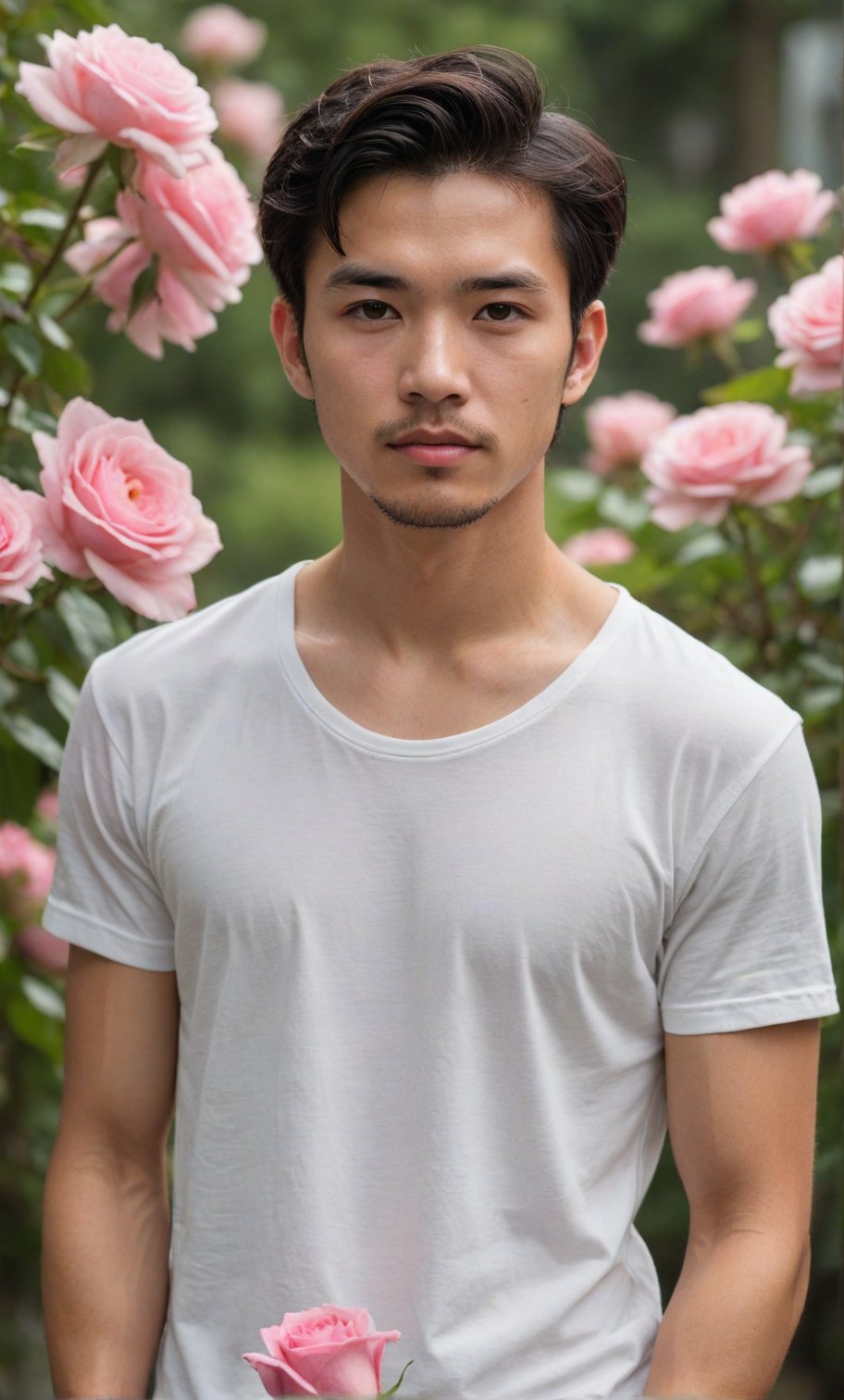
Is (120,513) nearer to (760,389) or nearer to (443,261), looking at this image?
(443,261)

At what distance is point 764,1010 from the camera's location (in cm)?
128

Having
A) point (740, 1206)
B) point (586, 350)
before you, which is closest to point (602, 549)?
point (586, 350)

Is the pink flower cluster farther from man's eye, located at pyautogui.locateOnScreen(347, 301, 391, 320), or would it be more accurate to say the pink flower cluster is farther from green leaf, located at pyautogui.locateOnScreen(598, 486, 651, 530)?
green leaf, located at pyautogui.locateOnScreen(598, 486, 651, 530)

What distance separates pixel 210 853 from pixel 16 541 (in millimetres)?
283

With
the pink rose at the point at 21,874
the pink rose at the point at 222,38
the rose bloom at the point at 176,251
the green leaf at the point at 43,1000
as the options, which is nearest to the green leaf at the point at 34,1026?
the green leaf at the point at 43,1000

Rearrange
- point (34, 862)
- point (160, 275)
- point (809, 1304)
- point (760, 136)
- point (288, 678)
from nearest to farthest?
point (288, 678), point (160, 275), point (34, 862), point (809, 1304), point (760, 136)

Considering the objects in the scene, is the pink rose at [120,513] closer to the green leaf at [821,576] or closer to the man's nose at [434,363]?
the man's nose at [434,363]

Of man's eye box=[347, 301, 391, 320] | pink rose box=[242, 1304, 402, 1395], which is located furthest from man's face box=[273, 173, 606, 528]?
pink rose box=[242, 1304, 402, 1395]

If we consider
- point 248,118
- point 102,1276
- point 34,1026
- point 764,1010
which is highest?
point 248,118

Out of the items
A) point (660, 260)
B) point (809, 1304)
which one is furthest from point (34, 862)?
point (660, 260)

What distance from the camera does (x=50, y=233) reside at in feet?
5.40

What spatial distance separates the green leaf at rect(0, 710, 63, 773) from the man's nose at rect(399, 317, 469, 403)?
0.48 m

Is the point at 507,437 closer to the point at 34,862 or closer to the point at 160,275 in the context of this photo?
the point at 160,275

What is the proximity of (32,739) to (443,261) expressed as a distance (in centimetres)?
57
